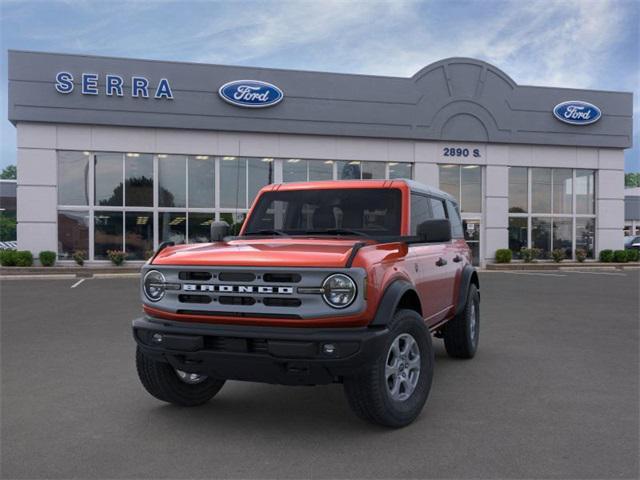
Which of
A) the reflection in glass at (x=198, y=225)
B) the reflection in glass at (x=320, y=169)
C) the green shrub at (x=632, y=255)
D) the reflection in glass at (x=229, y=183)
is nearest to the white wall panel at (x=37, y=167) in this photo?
the reflection in glass at (x=198, y=225)

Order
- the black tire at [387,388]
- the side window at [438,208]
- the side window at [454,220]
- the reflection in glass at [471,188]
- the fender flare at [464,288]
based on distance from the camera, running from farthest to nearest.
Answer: the reflection in glass at [471,188] → the side window at [454,220] → the fender flare at [464,288] → the side window at [438,208] → the black tire at [387,388]

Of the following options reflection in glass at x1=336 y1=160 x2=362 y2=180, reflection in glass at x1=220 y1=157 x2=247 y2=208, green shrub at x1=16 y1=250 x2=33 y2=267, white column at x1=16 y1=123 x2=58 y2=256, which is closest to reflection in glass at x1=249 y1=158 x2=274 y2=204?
reflection in glass at x1=220 y1=157 x2=247 y2=208

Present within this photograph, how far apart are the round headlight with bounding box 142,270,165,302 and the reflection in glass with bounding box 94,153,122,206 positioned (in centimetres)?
1895

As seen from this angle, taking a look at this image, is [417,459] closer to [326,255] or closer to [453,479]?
[453,479]

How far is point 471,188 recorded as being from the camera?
25531mm

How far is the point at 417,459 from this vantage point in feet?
12.0

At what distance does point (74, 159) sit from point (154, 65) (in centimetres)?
480

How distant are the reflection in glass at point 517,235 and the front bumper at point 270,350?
23.4 metres

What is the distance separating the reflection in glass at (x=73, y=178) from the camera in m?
A: 21.7

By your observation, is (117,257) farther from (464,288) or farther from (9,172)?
(9,172)

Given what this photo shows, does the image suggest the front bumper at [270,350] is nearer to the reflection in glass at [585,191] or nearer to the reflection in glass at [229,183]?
the reflection in glass at [229,183]

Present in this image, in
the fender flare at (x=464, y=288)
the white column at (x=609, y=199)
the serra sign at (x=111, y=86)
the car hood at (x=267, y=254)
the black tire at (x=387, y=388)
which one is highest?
the serra sign at (x=111, y=86)

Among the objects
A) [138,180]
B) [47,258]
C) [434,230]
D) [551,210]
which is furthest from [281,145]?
[434,230]

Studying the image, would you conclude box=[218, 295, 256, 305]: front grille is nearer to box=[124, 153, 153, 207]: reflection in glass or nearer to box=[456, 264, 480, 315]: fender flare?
box=[456, 264, 480, 315]: fender flare
